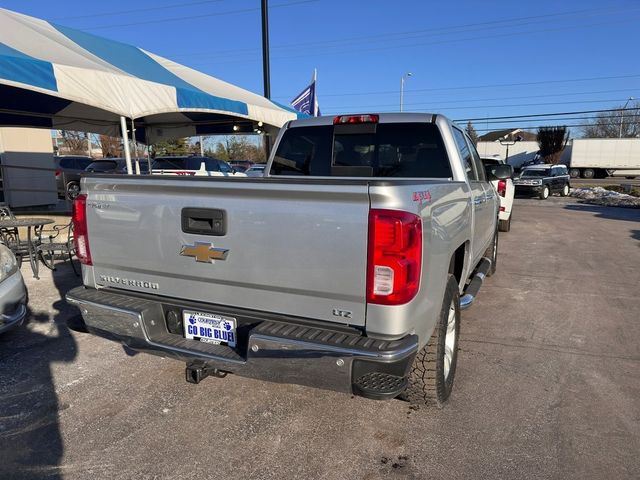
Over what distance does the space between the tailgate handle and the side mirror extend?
3826 mm

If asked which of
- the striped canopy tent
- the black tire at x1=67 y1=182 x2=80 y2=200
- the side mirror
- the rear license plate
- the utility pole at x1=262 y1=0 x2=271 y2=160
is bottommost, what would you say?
the rear license plate

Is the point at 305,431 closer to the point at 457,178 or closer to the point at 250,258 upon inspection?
the point at 250,258

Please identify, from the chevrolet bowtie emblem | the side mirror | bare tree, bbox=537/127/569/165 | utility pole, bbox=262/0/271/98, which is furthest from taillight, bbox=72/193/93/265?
bare tree, bbox=537/127/569/165

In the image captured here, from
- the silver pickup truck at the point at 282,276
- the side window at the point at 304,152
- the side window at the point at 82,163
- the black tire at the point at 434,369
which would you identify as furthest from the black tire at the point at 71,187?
the black tire at the point at 434,369

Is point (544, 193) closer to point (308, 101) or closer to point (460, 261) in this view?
point (308, 101)

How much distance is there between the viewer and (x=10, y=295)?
13.0 feet

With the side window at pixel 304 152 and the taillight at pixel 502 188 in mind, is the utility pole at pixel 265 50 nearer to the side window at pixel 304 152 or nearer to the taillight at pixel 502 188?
the taillight at pixel 502 188

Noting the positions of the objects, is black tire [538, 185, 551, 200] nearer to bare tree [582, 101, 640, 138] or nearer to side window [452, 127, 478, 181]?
side window [452, 127, 478, 181]

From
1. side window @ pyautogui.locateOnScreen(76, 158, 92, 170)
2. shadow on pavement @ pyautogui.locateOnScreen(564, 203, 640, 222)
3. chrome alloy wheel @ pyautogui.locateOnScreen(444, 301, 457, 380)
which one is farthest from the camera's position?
side window @ pyautogui.locateOnScreen(76, 158, 92, 170)

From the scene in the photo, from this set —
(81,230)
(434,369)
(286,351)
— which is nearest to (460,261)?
(434,369)

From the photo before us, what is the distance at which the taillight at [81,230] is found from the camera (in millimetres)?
3084

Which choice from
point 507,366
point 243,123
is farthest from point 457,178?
point 243,123

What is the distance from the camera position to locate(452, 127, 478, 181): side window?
429cm

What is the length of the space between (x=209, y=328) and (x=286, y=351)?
66 cm
